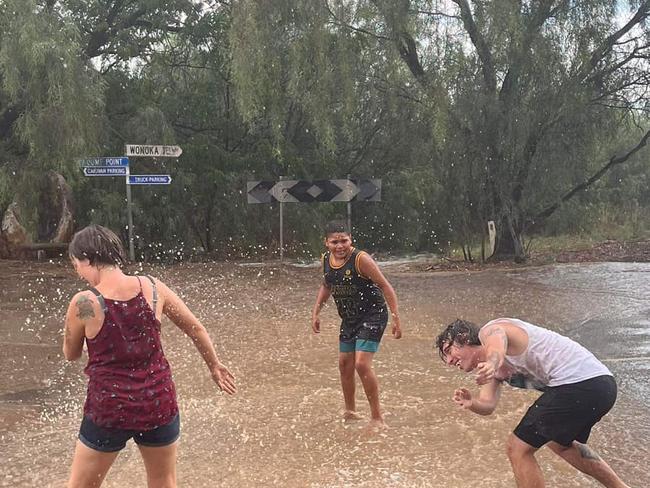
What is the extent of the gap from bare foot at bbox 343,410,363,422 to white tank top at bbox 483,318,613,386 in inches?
80.4

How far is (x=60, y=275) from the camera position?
12.7 metres

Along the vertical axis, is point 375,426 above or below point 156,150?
below

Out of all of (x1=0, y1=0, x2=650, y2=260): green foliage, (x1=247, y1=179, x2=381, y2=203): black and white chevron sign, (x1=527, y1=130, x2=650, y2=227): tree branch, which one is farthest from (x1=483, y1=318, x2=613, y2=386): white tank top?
(x1=527, y1=130, x2=650, y2=227): tree branch

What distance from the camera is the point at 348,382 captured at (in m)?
5.16

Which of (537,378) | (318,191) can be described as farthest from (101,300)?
(318,191)

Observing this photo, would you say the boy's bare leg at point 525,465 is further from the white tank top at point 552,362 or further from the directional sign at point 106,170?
the directional sign at point 106,170

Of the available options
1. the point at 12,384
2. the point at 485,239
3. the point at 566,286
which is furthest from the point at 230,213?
the point at 12,384

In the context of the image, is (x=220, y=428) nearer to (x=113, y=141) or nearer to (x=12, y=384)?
(x=12, y=384)

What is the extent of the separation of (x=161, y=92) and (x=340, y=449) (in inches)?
534

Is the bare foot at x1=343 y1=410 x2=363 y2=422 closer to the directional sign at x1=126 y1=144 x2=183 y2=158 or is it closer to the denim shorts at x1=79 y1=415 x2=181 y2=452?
the denim shorts at x1=79 y1=415 x2=181 y2=452

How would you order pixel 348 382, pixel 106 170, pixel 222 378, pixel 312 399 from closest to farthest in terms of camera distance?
1. pixel 222 378
2. pixel 348 382
3. pixel 312 399
4. pixel 106 170

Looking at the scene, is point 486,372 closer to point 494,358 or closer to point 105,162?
point 494,358

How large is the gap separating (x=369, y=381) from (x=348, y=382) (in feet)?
0.87

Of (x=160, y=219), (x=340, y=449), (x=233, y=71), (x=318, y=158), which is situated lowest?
(x=340, y=449)
